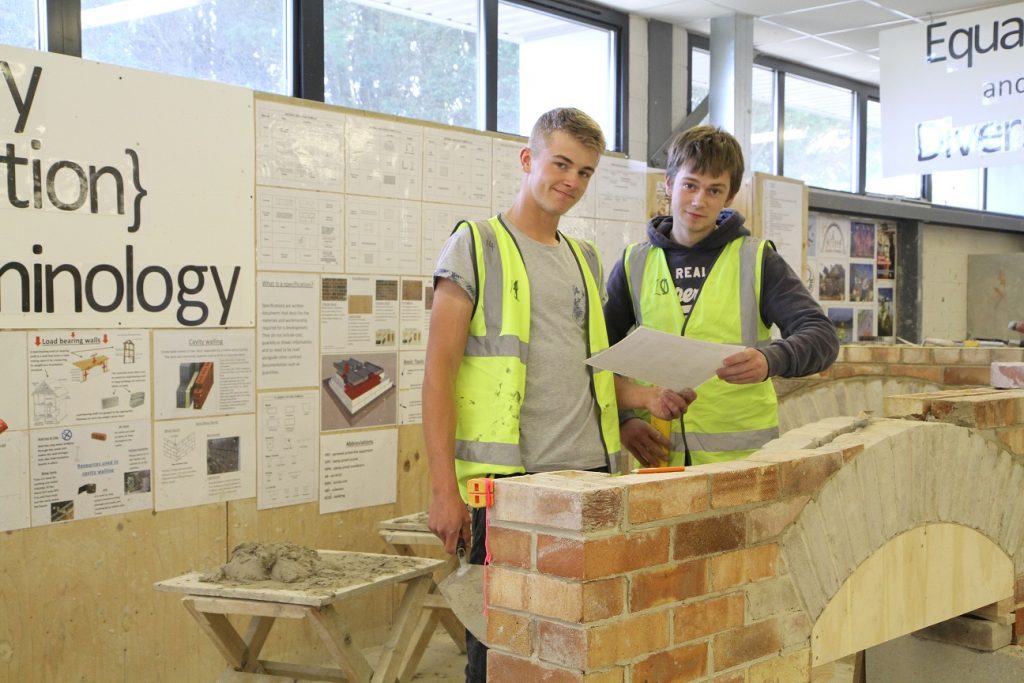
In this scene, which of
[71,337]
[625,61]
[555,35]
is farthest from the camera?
[625,61]

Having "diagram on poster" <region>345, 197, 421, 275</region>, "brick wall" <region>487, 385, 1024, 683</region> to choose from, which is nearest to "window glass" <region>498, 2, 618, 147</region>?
"diagram on poster" <region>345, 197, 421, 275</region>

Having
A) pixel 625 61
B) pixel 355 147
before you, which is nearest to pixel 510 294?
pixel 355 147

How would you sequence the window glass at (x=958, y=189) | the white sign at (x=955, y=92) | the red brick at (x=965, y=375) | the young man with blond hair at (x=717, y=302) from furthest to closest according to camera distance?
the window glass at (x=958, y=189) → the white sign at (x=955, y=92) → the red brick at (x=965, y=375) → the young man with blond hair at (x=717, y=302)

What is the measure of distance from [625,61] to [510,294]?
4.41m

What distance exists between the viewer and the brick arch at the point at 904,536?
90.4 inches

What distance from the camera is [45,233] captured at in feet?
11.3

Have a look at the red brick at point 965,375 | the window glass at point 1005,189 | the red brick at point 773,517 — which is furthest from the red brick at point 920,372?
the window glass at point 1005,189

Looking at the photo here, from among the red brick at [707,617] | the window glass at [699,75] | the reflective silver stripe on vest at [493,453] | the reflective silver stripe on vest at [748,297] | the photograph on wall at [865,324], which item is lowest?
the red brick at [707,617]

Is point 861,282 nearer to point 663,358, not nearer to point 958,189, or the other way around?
point 958,189

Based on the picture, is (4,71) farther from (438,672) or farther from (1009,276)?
(1009,276)

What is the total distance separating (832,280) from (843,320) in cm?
35

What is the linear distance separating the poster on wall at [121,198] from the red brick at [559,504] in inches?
86.4

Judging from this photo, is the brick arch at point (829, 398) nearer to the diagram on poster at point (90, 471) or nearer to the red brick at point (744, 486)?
the diagram on poster at point (90, 471)

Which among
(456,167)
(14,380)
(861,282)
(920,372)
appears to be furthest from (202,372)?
(861,282)
